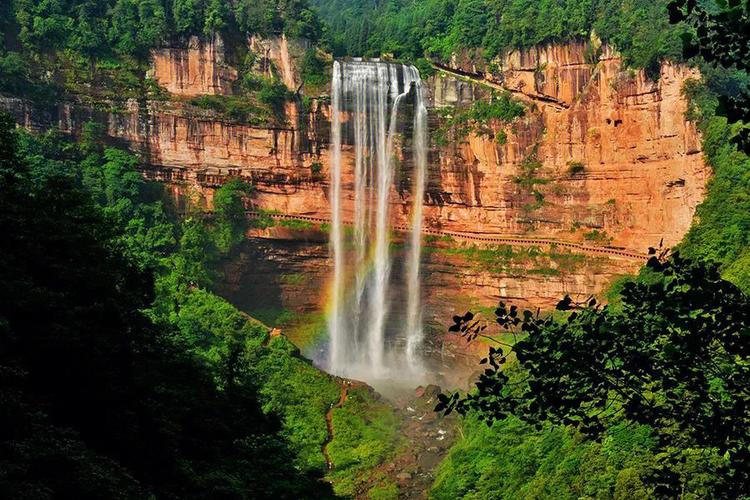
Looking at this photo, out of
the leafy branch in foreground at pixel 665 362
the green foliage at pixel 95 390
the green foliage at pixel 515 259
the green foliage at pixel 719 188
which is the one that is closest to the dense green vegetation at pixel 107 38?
the green foliage at pixel 515 259

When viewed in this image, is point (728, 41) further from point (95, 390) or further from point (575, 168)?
point (575, 168)

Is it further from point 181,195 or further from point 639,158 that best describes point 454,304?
point 181,195

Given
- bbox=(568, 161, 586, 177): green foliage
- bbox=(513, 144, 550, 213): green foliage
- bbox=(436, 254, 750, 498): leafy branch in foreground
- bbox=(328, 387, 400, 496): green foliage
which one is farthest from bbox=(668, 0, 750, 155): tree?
bbox=(513, 144, 550, 213): green foliage

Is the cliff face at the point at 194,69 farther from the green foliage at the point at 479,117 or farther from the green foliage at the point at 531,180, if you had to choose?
the green foliage at the point at 531,180

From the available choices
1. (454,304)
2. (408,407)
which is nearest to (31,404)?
(408,407)

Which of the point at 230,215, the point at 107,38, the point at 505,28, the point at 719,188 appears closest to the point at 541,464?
the point at 719,188

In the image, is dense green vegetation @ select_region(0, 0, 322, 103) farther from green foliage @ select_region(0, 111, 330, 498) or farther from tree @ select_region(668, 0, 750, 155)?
tree @ select_region(668, 0, 750, 155)
